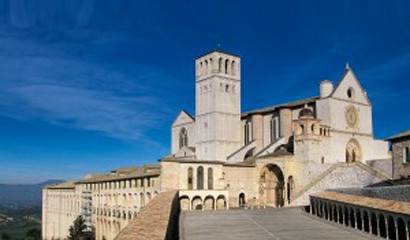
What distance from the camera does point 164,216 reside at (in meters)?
17.9

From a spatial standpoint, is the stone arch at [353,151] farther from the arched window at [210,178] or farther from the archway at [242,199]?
the arched window at [210,178]

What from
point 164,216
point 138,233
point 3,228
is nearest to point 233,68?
point 164,216

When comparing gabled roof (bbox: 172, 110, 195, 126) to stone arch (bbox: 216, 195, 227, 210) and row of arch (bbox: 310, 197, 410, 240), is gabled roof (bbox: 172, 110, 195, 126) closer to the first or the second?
stone arch (bbox: 216, 195, 227, 210)

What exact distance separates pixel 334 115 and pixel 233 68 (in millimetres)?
20255

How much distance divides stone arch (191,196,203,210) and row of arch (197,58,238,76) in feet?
81.2

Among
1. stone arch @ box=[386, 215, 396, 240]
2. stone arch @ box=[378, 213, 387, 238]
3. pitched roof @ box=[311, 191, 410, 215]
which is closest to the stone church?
pitched roof @ box=[311, 191, 410, 215]

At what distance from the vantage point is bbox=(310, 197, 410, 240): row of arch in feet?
77.2

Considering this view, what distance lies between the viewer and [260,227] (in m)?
28.2

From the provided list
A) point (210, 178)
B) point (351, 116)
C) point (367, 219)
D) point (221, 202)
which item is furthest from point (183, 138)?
point (367, 219)

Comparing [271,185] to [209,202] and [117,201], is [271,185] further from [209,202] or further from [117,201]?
[117,201]

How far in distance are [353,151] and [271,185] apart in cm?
1200

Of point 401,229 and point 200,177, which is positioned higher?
point 200,177

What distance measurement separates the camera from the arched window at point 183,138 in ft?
256

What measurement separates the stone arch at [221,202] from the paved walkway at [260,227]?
1475 centimetres
